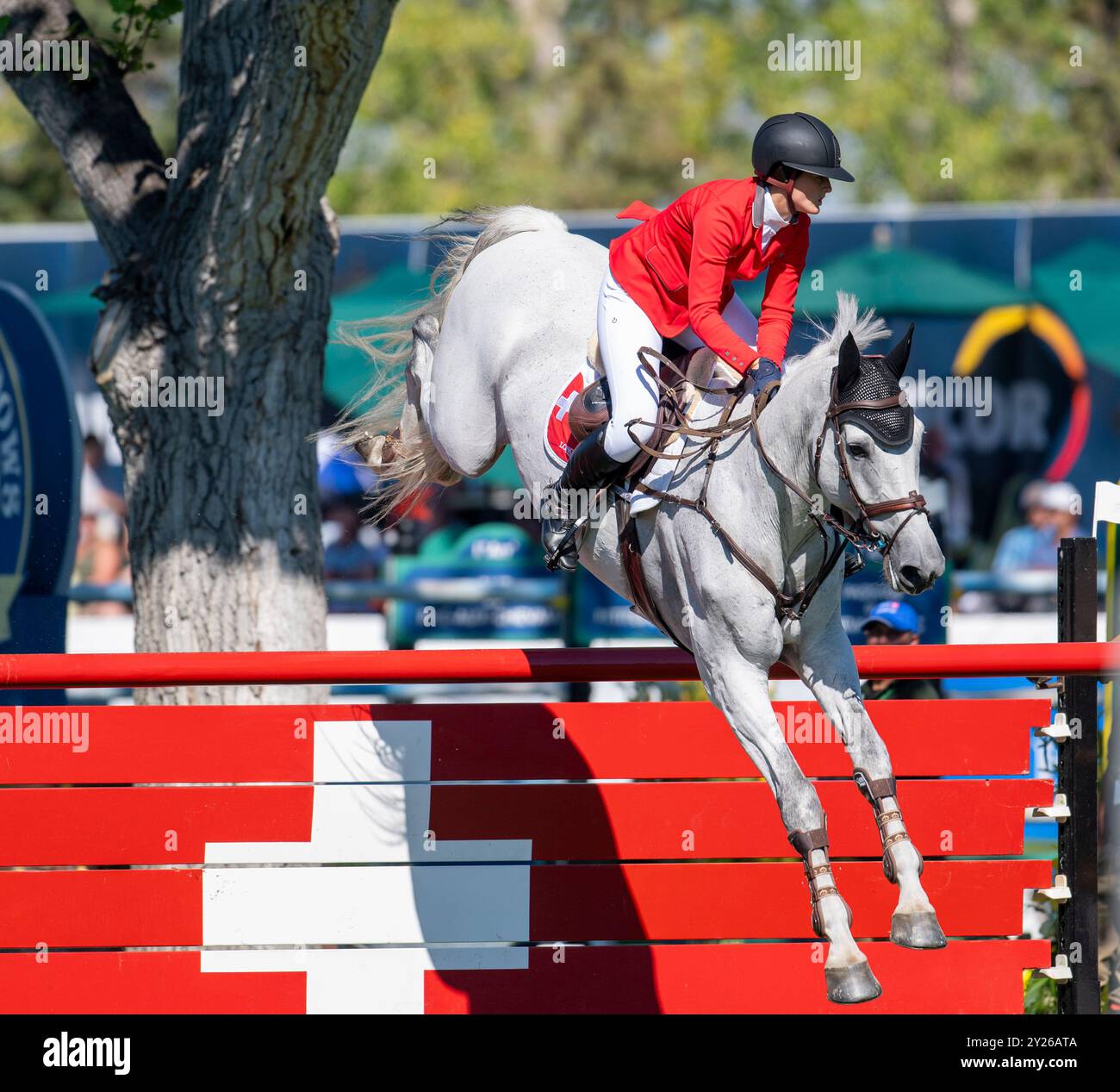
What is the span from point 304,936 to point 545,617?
6.12 metres

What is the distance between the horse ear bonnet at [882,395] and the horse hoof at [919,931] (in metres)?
1.30

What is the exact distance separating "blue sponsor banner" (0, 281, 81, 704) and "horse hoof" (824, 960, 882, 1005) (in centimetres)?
428

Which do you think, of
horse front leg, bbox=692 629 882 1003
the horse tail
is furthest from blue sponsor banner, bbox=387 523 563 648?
horse front leg, bbox=692 629 882 1003

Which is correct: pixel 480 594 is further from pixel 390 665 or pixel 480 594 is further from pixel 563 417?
pixel 390 665

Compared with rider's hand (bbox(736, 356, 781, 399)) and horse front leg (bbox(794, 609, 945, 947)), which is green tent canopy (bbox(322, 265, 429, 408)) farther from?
horse front leg (bbox(794, 609, 945, 947))

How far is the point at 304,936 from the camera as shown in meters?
4.89

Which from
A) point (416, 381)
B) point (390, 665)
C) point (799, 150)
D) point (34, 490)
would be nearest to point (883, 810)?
point (390, 665)

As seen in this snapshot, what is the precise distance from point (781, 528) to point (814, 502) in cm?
16

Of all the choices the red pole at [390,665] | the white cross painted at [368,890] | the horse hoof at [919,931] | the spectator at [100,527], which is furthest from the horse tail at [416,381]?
the spectator at [100,527]

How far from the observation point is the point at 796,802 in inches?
164

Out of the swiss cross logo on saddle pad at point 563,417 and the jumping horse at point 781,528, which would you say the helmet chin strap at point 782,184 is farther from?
the swiss cross logo on saddle pad at point 563,417

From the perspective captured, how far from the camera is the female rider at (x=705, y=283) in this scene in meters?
4.31

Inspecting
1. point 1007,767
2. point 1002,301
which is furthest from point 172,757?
point 1002,301

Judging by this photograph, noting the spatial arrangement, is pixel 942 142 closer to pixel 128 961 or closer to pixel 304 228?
pixel 304 228
